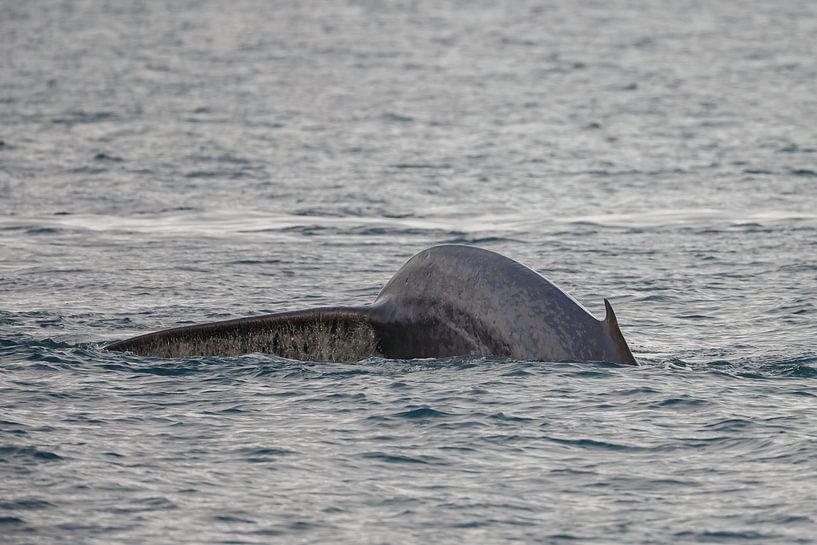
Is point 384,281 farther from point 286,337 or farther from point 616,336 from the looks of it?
point 616,336

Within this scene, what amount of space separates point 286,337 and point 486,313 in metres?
1.96

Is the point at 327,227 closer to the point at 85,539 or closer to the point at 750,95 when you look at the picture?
the point at 85,539

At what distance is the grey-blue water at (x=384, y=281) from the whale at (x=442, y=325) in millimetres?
180

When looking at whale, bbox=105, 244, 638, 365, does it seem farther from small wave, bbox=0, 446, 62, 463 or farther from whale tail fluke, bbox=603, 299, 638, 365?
small wave, bbox=0, 446, 62, 463

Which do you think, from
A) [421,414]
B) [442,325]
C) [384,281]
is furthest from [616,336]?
[384,281]

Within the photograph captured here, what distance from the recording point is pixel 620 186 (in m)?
28.5

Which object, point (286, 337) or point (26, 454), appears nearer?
point (26, 454)

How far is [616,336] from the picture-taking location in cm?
1296

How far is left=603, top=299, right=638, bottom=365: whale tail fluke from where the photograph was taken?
12.6 m

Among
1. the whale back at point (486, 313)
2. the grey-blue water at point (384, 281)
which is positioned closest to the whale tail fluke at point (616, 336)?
the whale back at point (486, 313)

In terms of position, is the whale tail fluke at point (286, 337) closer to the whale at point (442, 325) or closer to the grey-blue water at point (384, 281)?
the whale at point (442, 325)

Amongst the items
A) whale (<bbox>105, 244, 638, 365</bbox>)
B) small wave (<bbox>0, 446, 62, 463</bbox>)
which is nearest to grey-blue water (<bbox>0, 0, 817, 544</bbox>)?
small wave (<bbox>0, 446, 62, 463</bbox>)

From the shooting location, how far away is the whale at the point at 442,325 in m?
12.9

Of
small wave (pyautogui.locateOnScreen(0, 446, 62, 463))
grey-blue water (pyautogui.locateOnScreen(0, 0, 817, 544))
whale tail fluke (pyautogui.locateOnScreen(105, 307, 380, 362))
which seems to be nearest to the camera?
grey-blue water (pyautogui.locateOnScreen(0, 0, 817, 544))
